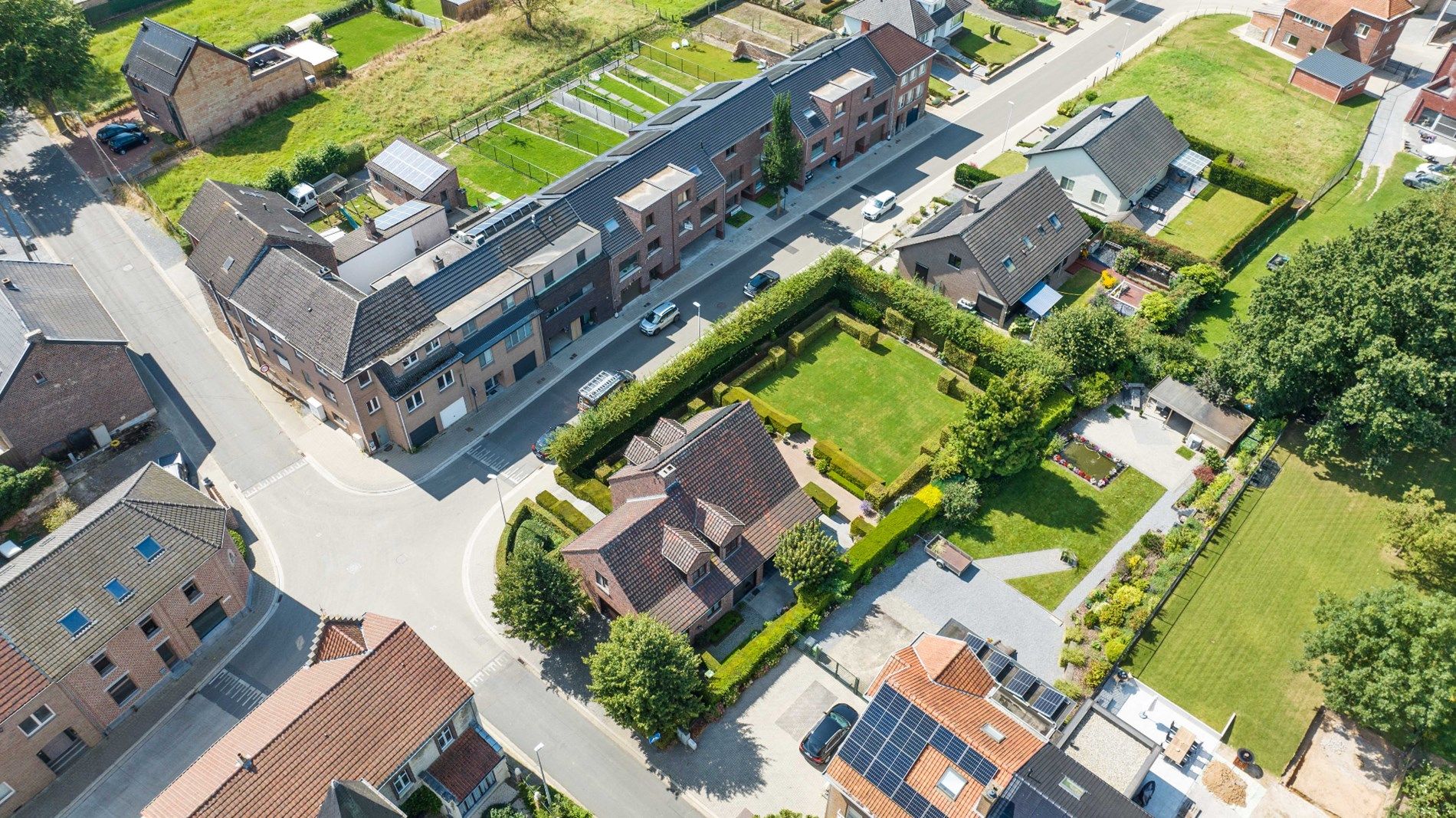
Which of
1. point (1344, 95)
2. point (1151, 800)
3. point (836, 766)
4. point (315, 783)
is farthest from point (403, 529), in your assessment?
point (1344, 95)

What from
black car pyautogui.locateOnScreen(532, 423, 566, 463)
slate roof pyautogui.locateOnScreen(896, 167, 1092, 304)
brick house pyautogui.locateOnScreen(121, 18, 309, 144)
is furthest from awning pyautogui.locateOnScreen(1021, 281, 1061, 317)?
brick house pyautogui.locateOnScreen(121, 18, 309, 144)

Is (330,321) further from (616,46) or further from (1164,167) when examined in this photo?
(1164,167)

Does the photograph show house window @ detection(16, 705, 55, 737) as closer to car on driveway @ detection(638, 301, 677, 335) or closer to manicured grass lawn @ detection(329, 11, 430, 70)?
car on driveway @ detection(638, 301, 677, 335)

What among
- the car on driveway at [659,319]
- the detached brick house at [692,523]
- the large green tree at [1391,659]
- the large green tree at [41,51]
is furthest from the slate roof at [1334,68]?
the large green tree at [41,51]

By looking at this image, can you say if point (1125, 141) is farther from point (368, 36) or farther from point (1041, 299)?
point (368, 36)

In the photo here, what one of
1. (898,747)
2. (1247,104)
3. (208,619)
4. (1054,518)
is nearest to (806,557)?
(898,747)

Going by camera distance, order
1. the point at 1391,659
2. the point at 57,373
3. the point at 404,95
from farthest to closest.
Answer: the point at 404,95, the point at 57,373, the point at 1391,659

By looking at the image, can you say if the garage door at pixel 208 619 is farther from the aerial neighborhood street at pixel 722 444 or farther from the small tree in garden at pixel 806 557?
the small tree in garden at pixel 806 557
